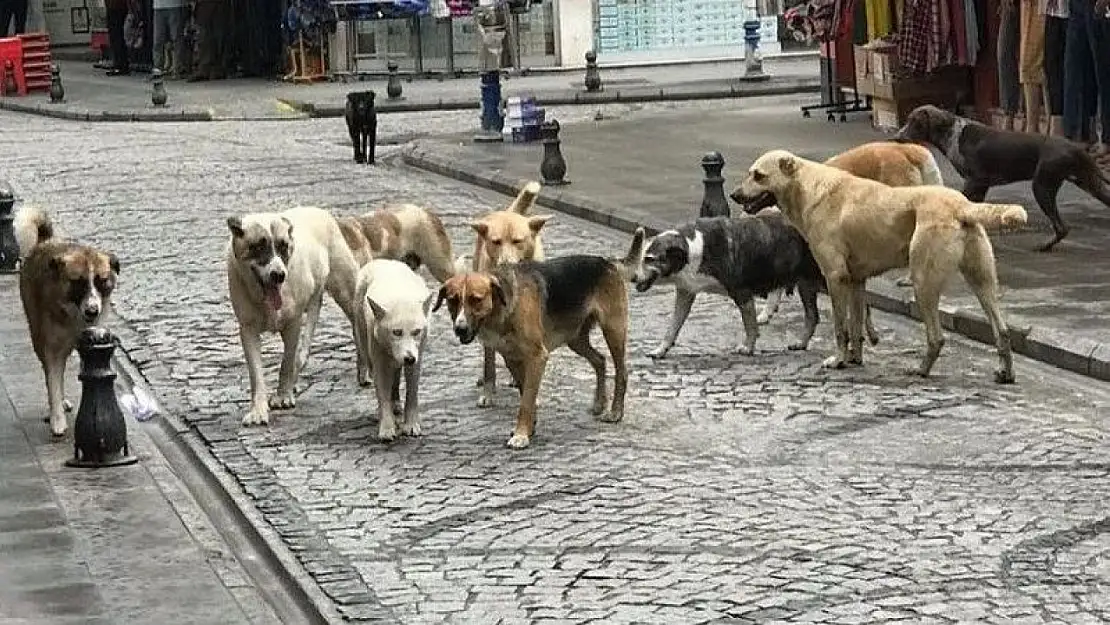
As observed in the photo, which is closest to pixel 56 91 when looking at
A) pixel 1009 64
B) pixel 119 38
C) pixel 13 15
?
pixel 119 38

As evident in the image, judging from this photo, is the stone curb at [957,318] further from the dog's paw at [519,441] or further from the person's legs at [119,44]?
the person's legs at [119,44]

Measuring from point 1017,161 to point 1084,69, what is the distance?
4.92m

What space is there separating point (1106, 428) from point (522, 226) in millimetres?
3373

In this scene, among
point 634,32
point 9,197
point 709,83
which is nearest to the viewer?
point 9,197

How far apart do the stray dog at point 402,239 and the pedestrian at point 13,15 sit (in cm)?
3965

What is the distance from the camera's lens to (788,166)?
12.0m

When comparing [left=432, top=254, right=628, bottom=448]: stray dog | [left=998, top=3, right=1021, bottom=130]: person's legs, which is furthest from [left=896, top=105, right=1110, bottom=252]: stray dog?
[left=998, top=3, right=1021, bottom=130]: person's legs

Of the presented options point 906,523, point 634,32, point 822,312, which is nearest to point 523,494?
point 906,523

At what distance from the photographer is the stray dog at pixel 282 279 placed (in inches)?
421

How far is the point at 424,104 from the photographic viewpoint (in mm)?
32250

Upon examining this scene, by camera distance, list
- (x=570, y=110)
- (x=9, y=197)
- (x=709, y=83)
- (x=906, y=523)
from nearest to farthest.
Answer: (x=906, y=523) → (x=9, y=197) → (x=570, y=110) → (x=709, y=83)

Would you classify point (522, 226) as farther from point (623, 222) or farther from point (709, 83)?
point (709, 83)

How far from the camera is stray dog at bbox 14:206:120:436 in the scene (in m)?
10.5

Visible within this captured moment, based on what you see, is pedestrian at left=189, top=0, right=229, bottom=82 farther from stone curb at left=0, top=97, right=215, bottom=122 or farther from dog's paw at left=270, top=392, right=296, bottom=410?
dog's paw at left=270, top=392, right=296, bottom=410
